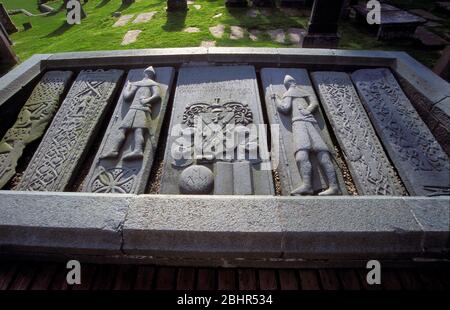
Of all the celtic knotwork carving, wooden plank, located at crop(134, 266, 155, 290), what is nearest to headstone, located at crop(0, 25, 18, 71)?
the celtic knotwork carving

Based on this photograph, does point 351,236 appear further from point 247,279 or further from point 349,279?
point 247,279

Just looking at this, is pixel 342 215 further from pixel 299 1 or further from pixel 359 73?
pixel 299 1

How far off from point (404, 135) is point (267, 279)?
2.44m

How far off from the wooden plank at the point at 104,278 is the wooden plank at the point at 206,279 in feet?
2.40

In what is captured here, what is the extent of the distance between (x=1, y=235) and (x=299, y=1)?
9605mm

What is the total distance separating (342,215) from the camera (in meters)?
2.08

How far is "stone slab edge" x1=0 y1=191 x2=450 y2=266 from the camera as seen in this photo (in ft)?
6.55

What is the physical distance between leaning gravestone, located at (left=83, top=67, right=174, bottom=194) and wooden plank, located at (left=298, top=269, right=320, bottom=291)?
5.66ft

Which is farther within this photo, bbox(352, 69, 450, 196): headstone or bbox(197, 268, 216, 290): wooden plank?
bbox(352, 69, 450, 196): headstone

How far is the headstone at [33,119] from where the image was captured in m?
3.01

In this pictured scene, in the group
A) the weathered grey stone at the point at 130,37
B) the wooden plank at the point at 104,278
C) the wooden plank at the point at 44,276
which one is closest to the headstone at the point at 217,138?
the wooden plank at the point at 104,278

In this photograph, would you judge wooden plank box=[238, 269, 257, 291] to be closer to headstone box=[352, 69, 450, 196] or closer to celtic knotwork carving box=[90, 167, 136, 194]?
celtic knotwork carving box=[90, 167, 136, 194]
